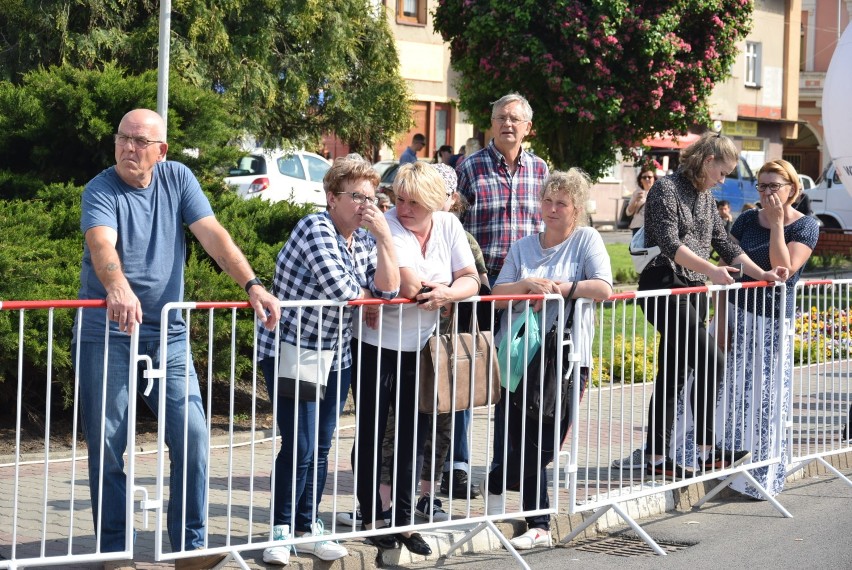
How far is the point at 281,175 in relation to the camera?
902 inches

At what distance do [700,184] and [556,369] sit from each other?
178 centimetres

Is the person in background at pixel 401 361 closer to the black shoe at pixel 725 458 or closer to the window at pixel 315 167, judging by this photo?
the black shoe at pixel 725 458

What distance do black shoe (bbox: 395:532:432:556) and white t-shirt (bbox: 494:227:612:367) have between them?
1.05m

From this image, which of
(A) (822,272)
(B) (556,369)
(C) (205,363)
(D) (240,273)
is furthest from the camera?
(A) (822,272)

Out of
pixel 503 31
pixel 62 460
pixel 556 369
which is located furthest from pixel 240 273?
pixel 503 31

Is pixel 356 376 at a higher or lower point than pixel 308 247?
lower

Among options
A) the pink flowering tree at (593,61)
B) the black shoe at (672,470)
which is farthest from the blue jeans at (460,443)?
the pink flowering tree at (593,61)

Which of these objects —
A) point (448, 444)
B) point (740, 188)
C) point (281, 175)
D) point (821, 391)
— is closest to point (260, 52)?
point (281, 175)

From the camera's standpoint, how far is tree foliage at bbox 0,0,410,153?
16.2 metres

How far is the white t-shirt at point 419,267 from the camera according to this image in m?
5.91

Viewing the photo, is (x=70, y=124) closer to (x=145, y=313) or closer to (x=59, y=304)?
(x=145, y=313)

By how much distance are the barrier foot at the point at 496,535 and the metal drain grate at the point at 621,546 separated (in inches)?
18.6

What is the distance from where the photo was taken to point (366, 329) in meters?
5.92

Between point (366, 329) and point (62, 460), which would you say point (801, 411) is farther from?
point (62, 460)
